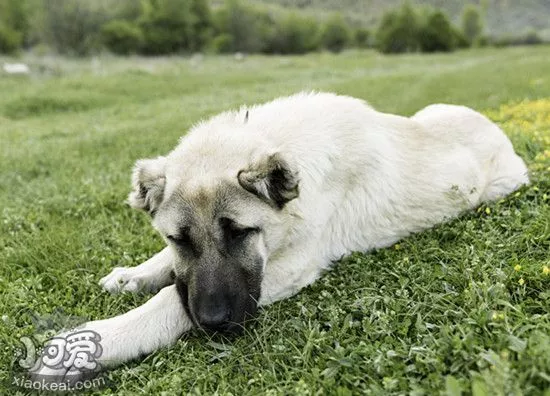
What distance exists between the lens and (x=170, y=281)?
4.07 meters

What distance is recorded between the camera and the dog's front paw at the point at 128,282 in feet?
12.9

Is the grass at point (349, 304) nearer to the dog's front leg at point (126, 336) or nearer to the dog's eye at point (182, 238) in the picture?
the dog's front leg at point (126, 336)

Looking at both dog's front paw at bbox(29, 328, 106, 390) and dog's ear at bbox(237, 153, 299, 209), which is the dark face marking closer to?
dog's ear at bbox(237, 153, 299, 209)

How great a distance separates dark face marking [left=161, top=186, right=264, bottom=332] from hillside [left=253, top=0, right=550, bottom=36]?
104m

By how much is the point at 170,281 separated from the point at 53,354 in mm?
1094

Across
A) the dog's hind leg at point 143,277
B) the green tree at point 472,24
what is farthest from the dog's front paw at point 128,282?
the green tree at point 472,24

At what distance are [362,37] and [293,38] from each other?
629 inches

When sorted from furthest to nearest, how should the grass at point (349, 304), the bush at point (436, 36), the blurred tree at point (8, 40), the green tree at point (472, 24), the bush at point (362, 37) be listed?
the bush at point (362, 37) → the green tree at point (472, 24) → the bush at point (436, 36) → the blurred tree at point (8, 40) → the grass at point (349, 304)

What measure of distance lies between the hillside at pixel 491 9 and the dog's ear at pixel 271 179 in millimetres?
104044

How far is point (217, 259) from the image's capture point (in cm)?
326

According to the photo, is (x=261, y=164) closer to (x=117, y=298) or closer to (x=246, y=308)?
(x=246, y=308)

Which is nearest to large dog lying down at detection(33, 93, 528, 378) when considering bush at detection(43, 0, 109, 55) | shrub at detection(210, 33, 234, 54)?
bush at detection(43, 0, 109, 55)


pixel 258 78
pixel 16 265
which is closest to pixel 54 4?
pixel 258 78

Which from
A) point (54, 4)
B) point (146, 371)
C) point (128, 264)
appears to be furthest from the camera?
point (54, 4)
